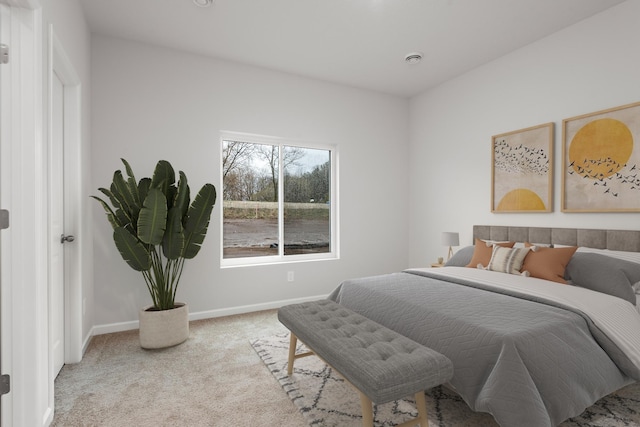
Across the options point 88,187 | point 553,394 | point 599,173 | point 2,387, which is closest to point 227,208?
point 88,187

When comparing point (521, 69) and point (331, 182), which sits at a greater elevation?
point (521, 69)

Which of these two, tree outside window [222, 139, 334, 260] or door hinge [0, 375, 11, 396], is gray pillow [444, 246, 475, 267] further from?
door hinge [0, 375, 11, 396]

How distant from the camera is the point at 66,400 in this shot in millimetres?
2008

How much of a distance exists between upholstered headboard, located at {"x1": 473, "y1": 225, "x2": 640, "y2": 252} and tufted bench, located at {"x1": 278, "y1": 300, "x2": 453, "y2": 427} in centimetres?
209

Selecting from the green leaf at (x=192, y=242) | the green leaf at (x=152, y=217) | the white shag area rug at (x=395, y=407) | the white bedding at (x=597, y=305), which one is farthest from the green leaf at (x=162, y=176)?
the white bedding at (x=597, y=305)

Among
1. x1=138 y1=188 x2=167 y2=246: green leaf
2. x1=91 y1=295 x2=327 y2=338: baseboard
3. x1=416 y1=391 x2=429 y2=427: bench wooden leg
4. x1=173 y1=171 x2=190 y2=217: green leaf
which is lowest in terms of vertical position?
x1=91 y1=295 x2=327 y2=338: baseboard

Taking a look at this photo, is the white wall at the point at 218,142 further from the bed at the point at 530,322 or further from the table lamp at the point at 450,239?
the bed at the point at 530,322

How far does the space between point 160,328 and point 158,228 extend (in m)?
0.82

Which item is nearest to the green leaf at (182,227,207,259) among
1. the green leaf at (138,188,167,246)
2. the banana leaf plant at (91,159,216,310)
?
the banana leaf plant at (91,159,216,310)

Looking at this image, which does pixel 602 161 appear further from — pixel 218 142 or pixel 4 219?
pixel 4 219

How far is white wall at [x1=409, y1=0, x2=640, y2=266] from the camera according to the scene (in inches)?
107

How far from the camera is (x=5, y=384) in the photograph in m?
1.52

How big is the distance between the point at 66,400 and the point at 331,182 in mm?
3266

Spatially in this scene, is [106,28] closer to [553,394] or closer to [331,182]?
[331,182]
